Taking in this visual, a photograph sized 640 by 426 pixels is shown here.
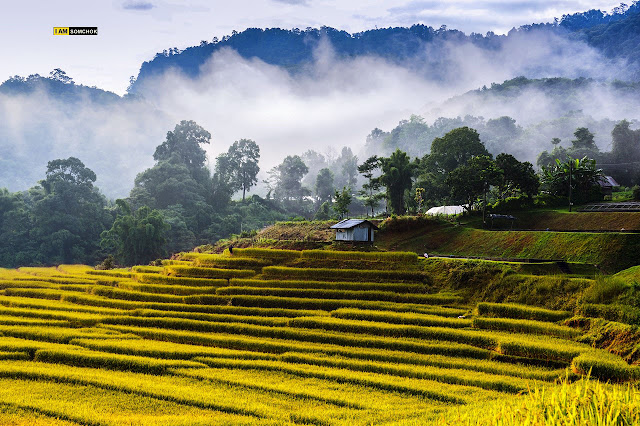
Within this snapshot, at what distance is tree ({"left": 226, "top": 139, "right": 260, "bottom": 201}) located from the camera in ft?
339

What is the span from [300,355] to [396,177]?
42587 mm

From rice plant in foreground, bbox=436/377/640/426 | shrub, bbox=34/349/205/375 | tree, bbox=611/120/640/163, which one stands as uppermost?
tree, bbox=611/120/640/163

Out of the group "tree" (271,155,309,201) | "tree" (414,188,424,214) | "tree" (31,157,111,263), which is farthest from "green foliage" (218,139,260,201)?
"tree" (414,188,424,214)

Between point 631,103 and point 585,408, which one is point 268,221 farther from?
point 631,103

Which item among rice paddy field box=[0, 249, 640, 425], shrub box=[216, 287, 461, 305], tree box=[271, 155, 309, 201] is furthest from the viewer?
tree box=[271, 155, 309, 201]

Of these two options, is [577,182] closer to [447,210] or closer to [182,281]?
[447,210]

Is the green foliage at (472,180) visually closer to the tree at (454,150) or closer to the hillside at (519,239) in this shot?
the hillside at (519,239)

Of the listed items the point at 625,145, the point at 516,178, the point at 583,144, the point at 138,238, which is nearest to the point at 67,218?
the point at 138,238

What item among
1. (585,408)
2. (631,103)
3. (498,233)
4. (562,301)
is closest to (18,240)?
(498,233)

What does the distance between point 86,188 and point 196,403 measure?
2739 inches

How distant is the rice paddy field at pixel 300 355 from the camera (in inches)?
532

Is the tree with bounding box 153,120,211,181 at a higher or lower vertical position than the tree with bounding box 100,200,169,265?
higher

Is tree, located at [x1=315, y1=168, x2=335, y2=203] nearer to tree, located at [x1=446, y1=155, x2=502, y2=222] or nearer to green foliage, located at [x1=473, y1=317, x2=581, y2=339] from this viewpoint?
tree, located at [x1=446, y1=155, x2=502, y2=222]

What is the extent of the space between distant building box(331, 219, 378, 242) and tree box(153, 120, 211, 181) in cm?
5856
